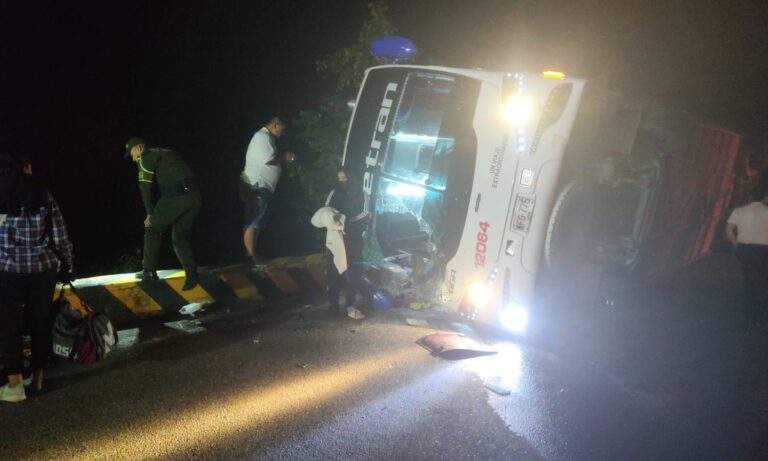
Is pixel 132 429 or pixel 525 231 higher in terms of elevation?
pixel 525 231

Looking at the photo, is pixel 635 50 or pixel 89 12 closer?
pixel 89 12

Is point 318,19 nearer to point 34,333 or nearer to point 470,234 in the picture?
point 470,234

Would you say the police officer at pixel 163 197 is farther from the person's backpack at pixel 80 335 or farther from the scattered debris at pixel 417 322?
the scattered debris at pixel 417 322

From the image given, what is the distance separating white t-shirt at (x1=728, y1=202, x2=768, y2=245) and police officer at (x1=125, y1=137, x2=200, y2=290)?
607 centimetres

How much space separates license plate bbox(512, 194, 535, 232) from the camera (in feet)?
15.2

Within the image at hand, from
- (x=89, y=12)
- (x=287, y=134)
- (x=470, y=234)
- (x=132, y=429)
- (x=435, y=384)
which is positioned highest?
(x=89, y=12)

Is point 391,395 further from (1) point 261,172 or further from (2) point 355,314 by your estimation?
(1) point 261,172

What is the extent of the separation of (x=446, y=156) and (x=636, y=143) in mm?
1882

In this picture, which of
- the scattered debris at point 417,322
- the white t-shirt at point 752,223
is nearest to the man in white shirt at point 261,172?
the scattered debris at point 417,322

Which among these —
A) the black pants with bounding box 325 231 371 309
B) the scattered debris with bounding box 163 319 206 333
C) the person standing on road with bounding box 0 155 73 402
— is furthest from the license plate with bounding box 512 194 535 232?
the person standing on road with bounding box 0 155 73 402

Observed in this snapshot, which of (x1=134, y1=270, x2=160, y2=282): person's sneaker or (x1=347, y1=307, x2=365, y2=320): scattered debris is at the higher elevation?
(x1=134, y1=270, x2=160, y2=282): person's sneaker

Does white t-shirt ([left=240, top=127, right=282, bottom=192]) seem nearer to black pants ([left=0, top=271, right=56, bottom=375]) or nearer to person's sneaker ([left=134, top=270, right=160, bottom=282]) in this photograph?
person's sneaker ([left=134, top=270, right=160, bottom=282])

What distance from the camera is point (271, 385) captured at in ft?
13.7

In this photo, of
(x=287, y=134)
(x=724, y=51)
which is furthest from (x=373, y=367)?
(x=724, y=51)
